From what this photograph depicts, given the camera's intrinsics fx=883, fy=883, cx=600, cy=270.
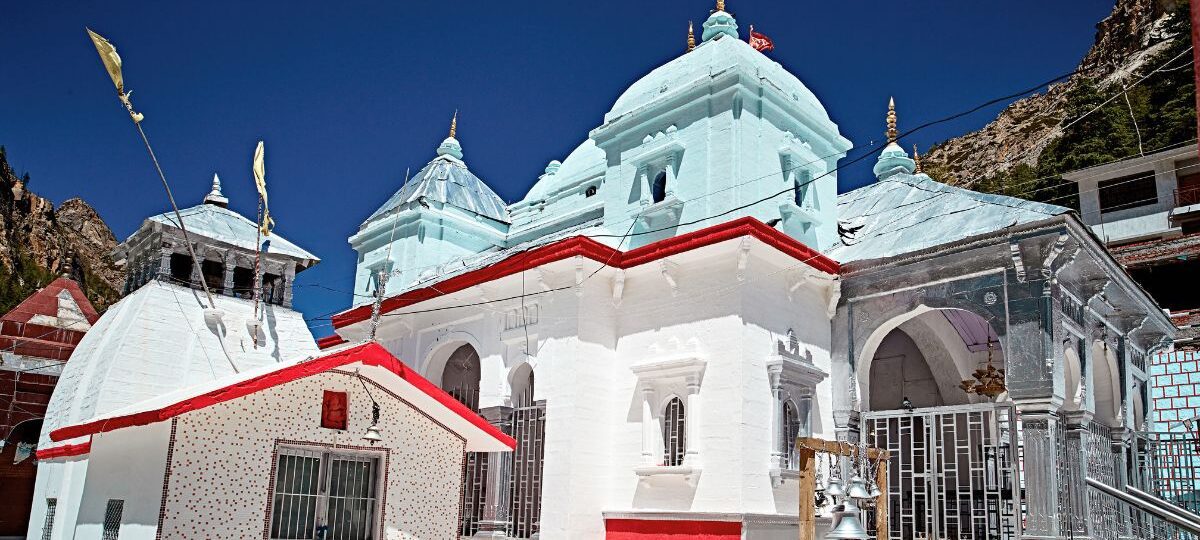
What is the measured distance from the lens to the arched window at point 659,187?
15688mm

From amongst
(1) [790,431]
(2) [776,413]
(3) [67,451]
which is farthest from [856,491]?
(3) [67,451]

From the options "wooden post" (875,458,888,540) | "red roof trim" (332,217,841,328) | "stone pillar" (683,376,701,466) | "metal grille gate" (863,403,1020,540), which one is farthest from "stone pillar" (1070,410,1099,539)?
"stone pillar" (683,376,701,466)

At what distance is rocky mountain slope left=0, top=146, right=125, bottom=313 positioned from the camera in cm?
3725

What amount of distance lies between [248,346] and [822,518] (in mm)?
13472

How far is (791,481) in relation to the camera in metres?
12.9

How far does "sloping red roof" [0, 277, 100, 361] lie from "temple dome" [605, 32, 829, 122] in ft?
46.9

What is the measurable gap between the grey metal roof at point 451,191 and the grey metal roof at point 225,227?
2062 millimetres

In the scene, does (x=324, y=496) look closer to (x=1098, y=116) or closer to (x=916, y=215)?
(x=916, y=215)

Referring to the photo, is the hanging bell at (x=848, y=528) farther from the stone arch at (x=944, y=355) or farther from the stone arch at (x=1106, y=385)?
the stone arch at (x=1106, y=385)

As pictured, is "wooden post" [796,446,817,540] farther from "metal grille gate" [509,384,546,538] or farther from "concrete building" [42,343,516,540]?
"metal grille gate" [509,384,546,538]

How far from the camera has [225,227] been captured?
2125 centimetres

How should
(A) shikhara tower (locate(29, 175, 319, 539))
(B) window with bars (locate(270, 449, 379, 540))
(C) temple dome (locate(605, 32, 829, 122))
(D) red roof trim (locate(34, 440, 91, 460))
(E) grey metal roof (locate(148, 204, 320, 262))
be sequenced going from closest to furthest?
1. (B) window with bars (locate(270, 449, 379, 540))
2. (D) red roof trim (locate(34, 440, 91, 460))
3. (C) temple dome (locate(605, 32, 829, 122))
4. (A) shikhara tower (locate(29, 175, 319, 539))
5. (E) grey metal roof (locate(148, 204, 320, 262))

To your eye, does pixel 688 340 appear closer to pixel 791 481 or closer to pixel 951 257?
pixel 791 481

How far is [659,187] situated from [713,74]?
2.20 m
